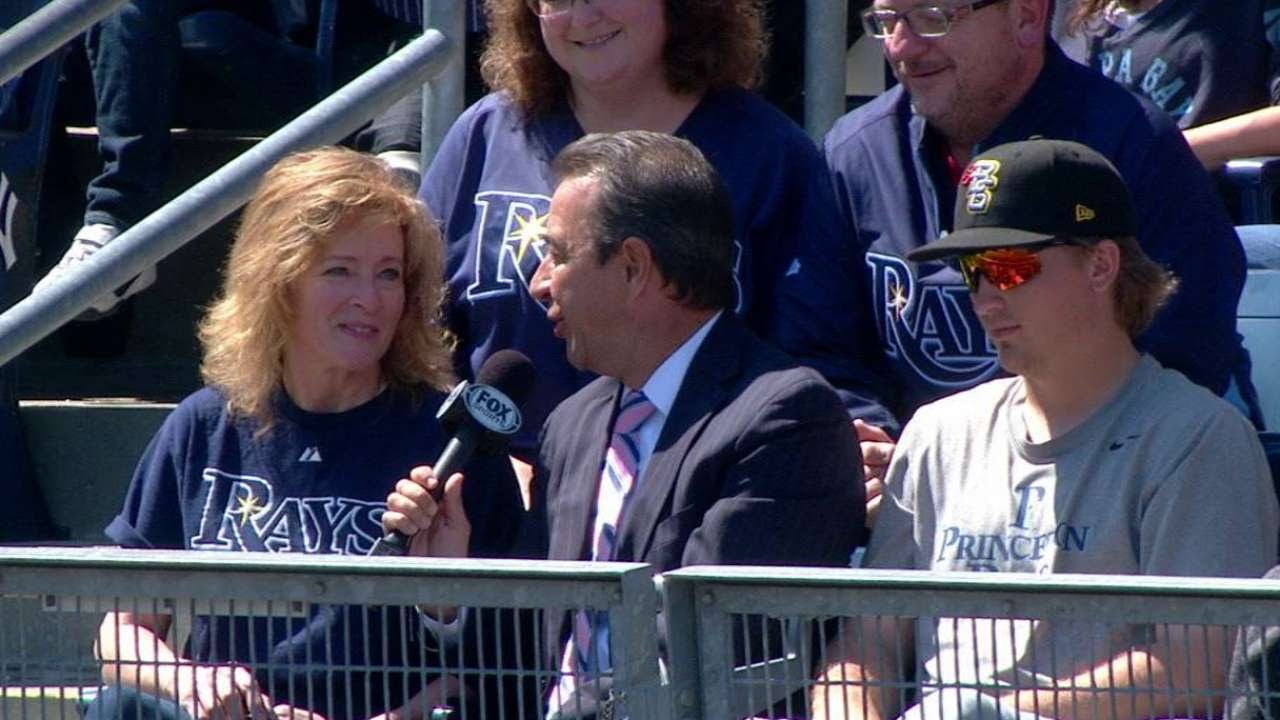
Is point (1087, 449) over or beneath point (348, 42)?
beneath

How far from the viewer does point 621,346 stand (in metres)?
3.31

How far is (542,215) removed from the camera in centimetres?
372

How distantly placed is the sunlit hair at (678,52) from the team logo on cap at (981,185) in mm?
756

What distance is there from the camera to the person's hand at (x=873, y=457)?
3248mm

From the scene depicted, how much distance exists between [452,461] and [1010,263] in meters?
0.82

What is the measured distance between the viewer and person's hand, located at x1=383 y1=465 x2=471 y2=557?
302cm

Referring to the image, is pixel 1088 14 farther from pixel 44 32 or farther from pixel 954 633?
pixel 954 633

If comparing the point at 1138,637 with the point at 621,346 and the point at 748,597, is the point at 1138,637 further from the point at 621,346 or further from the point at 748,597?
the point at 621,346

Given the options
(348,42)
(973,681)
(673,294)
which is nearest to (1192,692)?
(973,681)

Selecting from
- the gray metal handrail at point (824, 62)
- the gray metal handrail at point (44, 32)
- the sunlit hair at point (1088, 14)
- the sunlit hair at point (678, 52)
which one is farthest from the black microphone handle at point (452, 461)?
the sunlit hair at point (1088, 14)

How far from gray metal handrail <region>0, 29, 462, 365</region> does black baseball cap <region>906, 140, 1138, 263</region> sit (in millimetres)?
1429

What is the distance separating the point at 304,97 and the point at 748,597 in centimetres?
370

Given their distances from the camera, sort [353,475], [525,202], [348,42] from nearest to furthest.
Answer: [353,475], [525,202], [348,42]

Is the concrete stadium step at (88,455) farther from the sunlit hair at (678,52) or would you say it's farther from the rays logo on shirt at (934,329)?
the rays logo on shirt at (934,329)
